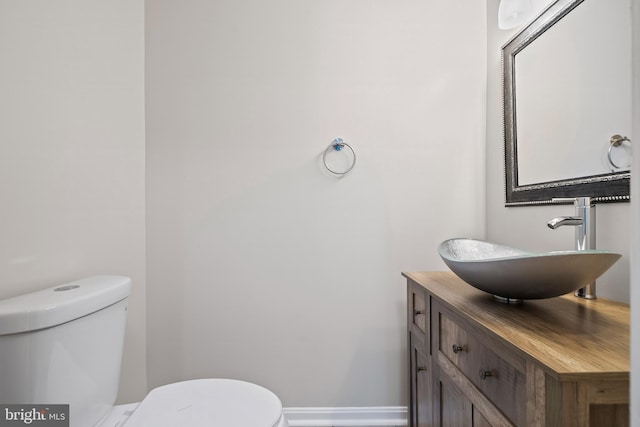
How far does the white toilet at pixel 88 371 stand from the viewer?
30.1 inches

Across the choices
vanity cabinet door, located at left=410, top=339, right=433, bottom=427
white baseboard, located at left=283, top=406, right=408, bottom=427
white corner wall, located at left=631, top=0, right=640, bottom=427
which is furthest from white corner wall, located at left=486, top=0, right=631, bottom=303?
white baseboard, located at left=283, top=406, right=408, bottom=427

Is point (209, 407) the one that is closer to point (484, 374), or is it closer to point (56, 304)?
point (56, 304)

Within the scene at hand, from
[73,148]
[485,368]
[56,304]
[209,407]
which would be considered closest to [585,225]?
[485,368]

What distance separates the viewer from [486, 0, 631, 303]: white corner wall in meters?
0.88

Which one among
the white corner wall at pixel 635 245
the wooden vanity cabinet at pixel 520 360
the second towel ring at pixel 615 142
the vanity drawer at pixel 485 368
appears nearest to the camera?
the white corner wall at pixel 635 245

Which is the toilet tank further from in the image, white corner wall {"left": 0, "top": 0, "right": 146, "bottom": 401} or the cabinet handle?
the cabinet handle

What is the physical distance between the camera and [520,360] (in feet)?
1.95

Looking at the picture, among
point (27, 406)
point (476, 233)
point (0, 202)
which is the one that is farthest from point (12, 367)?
point (476, 233)

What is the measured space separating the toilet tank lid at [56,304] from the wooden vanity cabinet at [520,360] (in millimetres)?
997

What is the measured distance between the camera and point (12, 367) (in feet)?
2.48

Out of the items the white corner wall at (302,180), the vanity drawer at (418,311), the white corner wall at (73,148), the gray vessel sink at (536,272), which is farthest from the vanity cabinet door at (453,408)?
the white corner wall at (73,148)

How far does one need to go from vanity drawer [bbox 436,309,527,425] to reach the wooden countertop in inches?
2.2

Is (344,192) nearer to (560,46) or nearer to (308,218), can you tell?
(308,218)

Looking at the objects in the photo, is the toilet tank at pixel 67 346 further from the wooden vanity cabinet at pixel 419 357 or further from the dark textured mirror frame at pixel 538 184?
the dark textured mirror frame at pixel 538 184
